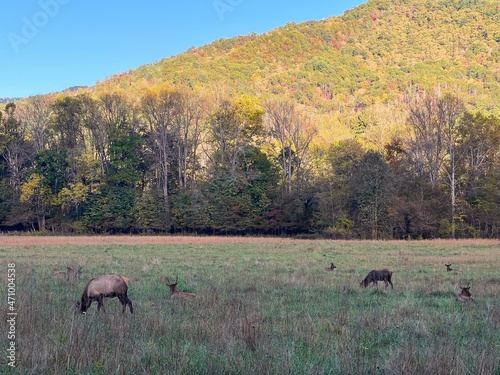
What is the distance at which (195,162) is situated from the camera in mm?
54031

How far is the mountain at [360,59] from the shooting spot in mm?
84188

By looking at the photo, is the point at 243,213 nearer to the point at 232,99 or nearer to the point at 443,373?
the point at 232,99

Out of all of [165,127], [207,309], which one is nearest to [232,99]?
[165,127]

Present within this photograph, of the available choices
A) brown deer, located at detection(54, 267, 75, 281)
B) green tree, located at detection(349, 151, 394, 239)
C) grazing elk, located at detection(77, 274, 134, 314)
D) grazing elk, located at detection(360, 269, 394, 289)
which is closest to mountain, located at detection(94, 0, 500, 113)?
green tree, located at detection(349, 151, 394, 239)

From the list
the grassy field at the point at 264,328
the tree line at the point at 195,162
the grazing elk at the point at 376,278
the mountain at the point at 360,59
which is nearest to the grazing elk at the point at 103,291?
the grassy field at the point at 264,328

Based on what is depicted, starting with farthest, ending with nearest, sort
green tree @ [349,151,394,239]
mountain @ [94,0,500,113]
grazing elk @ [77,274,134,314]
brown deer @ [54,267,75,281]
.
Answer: mountain @ [94,0,500,113], green tree @ [349,151,394,239], brown deer @ [54,267,75,281], grazing elk @ [77,274,134,314]

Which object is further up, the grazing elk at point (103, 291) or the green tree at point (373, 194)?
the green tree at point (373, 194)

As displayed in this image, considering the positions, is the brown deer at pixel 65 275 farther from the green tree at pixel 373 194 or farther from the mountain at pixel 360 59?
the mountain at pixel 360 59

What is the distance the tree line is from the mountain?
48.5ft

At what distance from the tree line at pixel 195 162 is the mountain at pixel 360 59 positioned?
14769mm

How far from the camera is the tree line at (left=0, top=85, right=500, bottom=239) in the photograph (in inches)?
1822

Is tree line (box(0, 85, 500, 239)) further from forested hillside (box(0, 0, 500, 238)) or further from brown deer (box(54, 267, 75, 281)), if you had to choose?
brown deer (box(54, 267, 75, 281))

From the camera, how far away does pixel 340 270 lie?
16.1 m

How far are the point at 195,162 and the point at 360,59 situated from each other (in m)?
83.2
